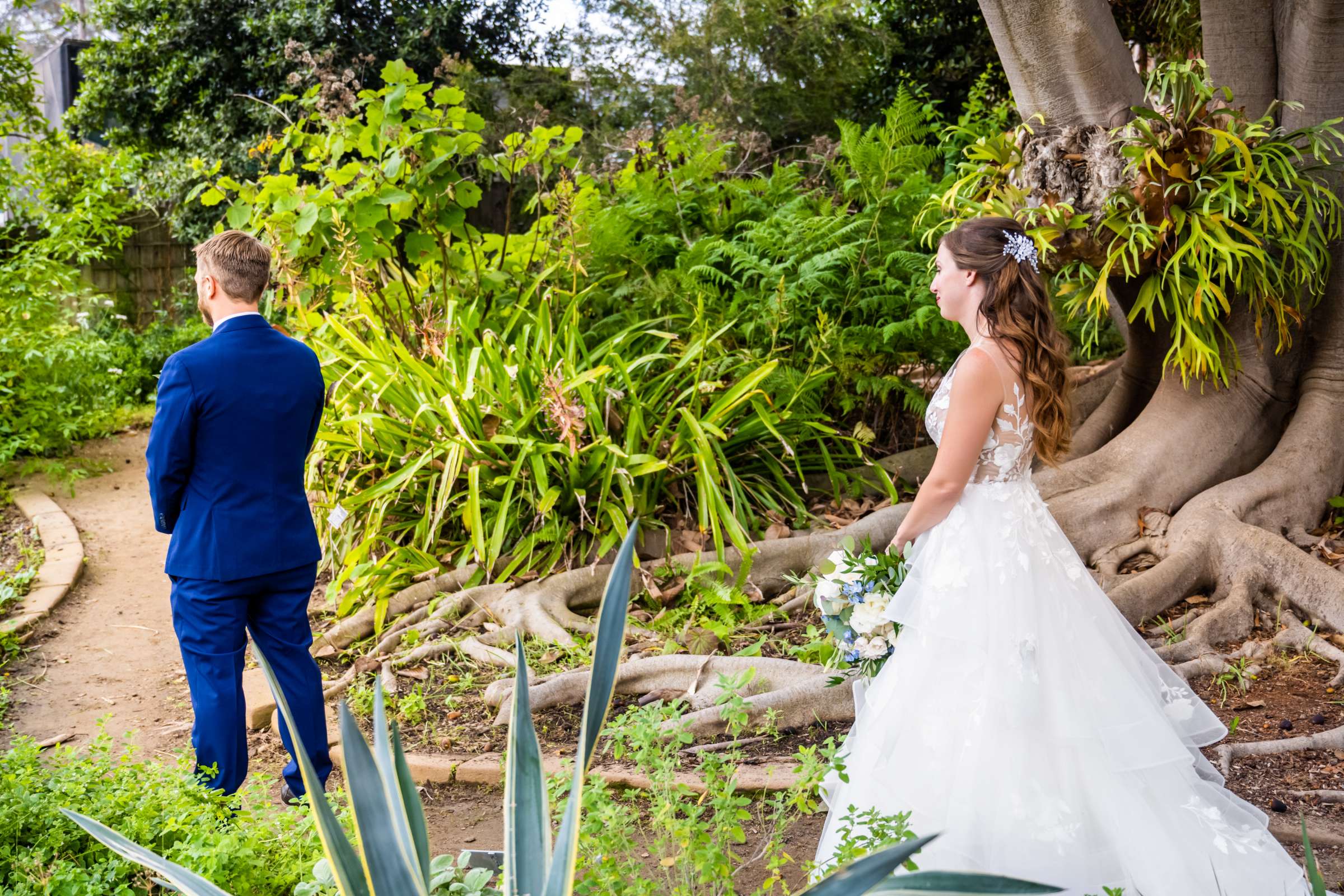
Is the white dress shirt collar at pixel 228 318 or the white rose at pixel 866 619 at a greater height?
the white dress shirt collar at pixel 228 318

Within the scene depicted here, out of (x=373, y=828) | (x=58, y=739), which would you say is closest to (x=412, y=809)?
(x=373, y=828)

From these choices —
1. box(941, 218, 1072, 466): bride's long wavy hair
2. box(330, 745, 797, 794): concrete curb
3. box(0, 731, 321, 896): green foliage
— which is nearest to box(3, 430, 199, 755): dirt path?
box(330, 745, 797, 794): concrete curb

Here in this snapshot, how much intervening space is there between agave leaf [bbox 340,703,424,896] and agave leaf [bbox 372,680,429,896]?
0.21 feet

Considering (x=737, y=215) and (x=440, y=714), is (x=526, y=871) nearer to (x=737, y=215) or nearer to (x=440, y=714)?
(x=440, y=714)

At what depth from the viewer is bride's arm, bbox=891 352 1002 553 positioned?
2701 mm

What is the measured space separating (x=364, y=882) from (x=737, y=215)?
17.8 ft

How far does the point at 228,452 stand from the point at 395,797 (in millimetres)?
1759

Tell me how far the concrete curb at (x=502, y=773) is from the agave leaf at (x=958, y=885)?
1877 mm

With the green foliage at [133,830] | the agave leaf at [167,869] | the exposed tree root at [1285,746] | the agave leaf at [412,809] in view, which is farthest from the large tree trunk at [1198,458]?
the agave leaf at [167,869]

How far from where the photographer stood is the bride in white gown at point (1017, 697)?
2588 mm

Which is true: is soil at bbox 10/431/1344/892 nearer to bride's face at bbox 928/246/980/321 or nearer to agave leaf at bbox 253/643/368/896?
agave leaf at bbox 253/643/368/896

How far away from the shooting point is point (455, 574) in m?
5.11

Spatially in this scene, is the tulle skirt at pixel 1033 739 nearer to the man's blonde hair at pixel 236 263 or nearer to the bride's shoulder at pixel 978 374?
the bride's shoulder at pixel 978 374

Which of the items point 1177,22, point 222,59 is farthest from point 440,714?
point 222,59
